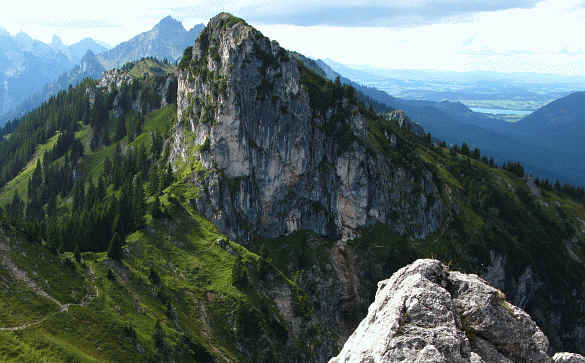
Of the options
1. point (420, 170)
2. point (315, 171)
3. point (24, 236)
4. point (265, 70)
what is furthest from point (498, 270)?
point (24, 236)

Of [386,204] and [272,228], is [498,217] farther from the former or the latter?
[272,228]

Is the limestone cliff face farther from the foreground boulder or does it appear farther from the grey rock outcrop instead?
the grey rock outcrop

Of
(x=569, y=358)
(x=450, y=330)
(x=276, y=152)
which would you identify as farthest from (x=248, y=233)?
(x=569, y=358)

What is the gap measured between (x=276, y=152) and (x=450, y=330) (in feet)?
404

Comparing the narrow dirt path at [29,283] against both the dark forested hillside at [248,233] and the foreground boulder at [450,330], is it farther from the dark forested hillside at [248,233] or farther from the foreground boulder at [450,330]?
the foreground boulder at [450,330]

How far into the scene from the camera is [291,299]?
4112 inches

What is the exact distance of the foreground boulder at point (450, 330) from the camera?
19.5m

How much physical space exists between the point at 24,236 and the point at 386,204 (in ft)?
378

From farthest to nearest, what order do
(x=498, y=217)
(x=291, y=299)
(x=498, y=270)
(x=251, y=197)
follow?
(x=498, y=217) → (x=498, y=270) → (x=251, y=197) → (x=291, y=299)

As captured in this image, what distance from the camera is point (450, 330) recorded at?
20.0 meters

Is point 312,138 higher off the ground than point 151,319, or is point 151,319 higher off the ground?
point 312,138

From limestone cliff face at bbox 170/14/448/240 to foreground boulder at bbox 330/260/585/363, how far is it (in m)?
102

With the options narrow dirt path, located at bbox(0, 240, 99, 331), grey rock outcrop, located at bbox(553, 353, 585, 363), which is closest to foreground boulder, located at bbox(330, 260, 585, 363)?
grey rock outcrop, located at bbox(553, 353, 585, 363)

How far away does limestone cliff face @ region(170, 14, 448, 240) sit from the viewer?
131 metres
